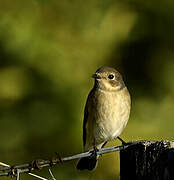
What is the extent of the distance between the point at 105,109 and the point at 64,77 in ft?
2.65

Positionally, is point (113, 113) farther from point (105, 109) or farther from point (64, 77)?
point (64, 77)

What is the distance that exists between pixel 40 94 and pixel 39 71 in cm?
26

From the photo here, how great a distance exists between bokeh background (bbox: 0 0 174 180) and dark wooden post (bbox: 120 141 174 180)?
302 centimetres

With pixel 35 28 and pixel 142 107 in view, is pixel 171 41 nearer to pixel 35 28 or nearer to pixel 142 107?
pixel 142 107

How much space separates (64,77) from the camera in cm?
669

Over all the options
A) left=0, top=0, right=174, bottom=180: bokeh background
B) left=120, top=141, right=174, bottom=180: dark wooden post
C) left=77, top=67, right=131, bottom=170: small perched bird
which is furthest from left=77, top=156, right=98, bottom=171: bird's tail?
left=120, top=141, right=174, bottom=180: dark wooden post

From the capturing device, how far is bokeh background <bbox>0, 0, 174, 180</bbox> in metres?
6.64

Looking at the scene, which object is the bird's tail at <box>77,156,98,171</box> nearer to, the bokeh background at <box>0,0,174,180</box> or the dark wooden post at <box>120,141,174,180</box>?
the bokeh background at <box>0,0,174,180</box>

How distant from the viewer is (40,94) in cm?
675

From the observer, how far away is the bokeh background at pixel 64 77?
6.64 meters

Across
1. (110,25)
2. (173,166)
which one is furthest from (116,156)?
(173,166)

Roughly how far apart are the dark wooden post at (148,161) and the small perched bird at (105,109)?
253cm

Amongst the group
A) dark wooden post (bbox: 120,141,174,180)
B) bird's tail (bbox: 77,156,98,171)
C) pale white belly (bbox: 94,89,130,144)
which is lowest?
dark wooden post (bbox: 120,141,174,180)

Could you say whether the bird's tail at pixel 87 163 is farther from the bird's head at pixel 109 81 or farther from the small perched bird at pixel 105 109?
the bird's head at pixel 109 81
